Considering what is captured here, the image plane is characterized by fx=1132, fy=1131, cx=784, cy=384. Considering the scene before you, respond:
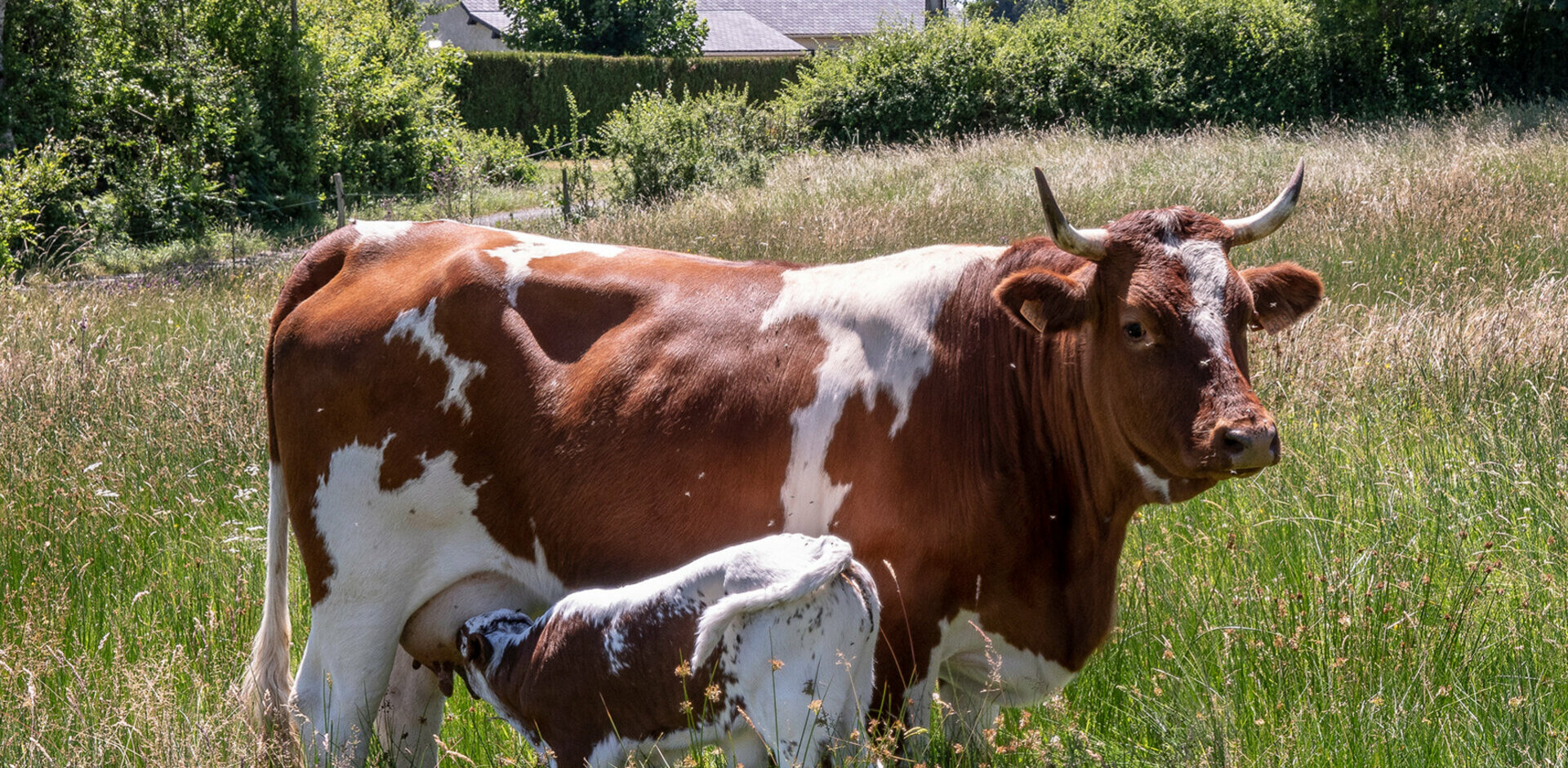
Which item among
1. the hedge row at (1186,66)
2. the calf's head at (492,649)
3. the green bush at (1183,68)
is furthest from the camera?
the green bush at (1183,68)


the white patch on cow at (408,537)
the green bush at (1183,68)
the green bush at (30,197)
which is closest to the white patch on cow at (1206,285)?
the white patch on cow at (408,537)

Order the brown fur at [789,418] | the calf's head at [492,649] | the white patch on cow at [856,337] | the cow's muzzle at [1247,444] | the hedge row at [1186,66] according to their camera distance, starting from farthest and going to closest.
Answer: the hedge row at [1186,66], the calf's head at [492,649], the white patch on cow at [856,337], the brown fur at [789,418], the cow's muzzle at [1247,444]

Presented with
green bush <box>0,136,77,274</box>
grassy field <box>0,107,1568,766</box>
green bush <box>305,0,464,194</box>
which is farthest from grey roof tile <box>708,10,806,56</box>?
grassy field <box>0,107,1568,766</box>

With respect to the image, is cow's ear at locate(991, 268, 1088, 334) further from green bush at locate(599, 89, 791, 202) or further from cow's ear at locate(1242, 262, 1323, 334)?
green bush at locate(599, 89, 791, 202)

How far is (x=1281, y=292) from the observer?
10.5ft

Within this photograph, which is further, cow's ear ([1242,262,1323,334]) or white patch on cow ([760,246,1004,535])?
cow's ear ([1242,262,1323,334])

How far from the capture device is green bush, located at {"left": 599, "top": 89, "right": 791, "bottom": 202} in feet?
58.3

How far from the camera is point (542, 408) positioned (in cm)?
323

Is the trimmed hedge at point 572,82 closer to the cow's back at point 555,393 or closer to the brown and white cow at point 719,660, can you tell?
the cow's back at point 555,393

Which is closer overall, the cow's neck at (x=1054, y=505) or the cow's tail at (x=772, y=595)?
the cow's tail at (x=772, y=595)

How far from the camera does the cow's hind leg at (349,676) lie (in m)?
3.39

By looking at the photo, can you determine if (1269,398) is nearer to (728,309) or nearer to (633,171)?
(728,309)

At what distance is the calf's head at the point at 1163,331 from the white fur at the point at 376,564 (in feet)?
5.37

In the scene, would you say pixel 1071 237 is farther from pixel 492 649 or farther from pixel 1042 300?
pixel 492 649
